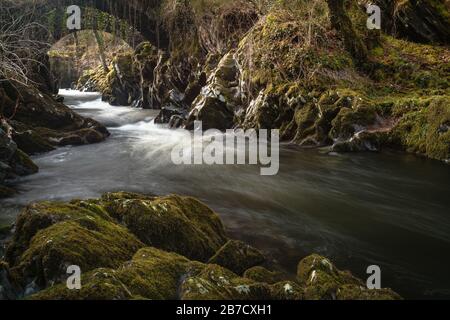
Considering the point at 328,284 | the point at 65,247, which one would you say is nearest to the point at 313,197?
the point at 328,284

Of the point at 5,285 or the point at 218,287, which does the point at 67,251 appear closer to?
the point at 5,285

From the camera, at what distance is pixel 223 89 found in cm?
1770

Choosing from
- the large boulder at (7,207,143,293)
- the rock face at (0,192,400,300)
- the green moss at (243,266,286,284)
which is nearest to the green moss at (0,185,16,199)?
the rock face at (0,192,400,300)

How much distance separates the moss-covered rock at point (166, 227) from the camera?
18.7 feet

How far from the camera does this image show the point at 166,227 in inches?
227

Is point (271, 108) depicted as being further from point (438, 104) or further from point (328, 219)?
point (328, 219)

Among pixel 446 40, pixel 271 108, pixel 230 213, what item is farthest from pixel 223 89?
pixel 230 213

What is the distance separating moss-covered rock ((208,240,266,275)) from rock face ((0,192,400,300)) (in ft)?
0.04

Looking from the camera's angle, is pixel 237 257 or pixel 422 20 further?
pixel 422 20

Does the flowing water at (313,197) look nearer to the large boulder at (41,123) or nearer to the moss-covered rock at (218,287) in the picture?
the large boulder at (41,123)

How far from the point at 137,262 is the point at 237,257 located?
1439 millimetres

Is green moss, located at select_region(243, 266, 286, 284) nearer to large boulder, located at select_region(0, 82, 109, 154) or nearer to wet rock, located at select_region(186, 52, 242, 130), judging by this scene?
large boulder, located at select_region(0, 82, 109, 154)

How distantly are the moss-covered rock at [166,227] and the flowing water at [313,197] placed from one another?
100 centimetres

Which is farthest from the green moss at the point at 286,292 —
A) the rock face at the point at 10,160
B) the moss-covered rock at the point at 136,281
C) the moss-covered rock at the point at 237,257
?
the rock face at the point at 10,160
